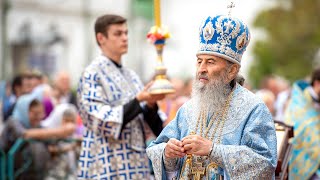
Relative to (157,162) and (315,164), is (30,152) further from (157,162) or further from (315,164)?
(157,162)

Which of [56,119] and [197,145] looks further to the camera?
[56,119]

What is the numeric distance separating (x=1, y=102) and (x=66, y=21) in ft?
74.4

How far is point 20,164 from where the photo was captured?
10.2 metres

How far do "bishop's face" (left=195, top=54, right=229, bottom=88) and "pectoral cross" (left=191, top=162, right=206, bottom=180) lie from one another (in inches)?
20.0

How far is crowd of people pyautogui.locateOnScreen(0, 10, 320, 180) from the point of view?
17.4 feet

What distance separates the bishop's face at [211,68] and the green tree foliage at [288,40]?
29.8m

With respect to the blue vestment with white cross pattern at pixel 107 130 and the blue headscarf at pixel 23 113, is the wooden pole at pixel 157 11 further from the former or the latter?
the blue headscarf at pixel 23 113

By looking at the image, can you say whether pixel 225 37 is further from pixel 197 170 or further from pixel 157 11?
pixel 157 11

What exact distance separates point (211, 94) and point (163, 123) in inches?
88.4

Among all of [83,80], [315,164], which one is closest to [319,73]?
[315,164]

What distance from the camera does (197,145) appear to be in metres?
5.21

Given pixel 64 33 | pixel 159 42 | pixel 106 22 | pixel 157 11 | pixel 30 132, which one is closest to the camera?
pixel 157 11

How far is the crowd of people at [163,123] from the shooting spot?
530 centimetres

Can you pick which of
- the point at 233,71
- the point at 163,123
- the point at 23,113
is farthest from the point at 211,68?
the point at 23,113
